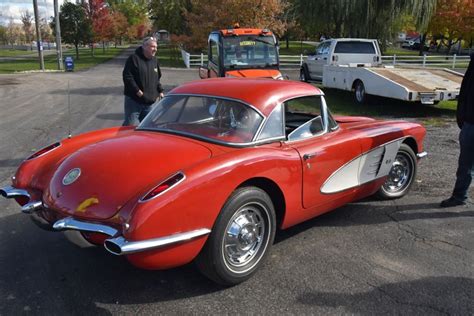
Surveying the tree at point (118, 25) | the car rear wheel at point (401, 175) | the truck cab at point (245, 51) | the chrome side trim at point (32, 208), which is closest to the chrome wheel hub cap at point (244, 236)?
the chrome side trim at point (32, 208)

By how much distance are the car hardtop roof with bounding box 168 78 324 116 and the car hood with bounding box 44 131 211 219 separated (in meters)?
0.66

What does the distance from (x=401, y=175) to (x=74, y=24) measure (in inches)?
1451

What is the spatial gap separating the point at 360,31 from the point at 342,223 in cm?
2391

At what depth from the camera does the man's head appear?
247 inches

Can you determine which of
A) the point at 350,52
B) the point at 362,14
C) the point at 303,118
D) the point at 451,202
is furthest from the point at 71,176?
the point at 362,14

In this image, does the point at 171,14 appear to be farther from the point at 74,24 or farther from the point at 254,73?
the point at 254,73

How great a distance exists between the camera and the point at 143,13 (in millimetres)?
73875

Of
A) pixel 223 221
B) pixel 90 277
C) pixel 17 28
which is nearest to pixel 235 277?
pixel 223 221

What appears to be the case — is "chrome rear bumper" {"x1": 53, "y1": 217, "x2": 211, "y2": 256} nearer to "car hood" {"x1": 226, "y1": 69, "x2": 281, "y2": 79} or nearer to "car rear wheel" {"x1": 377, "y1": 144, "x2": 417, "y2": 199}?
"car rear wheel" {"x1": 377, "y1": 144, "x2": 417, "y2": 199}

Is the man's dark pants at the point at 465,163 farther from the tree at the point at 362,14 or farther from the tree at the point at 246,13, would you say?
the tree at the point at 362,14

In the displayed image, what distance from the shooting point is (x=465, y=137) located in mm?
4922

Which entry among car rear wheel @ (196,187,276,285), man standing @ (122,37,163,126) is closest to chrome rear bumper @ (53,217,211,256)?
car rear wheel @ (196,187,276,285)

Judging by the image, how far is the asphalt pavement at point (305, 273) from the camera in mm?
3131

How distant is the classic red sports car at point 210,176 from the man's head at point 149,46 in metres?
2.00
